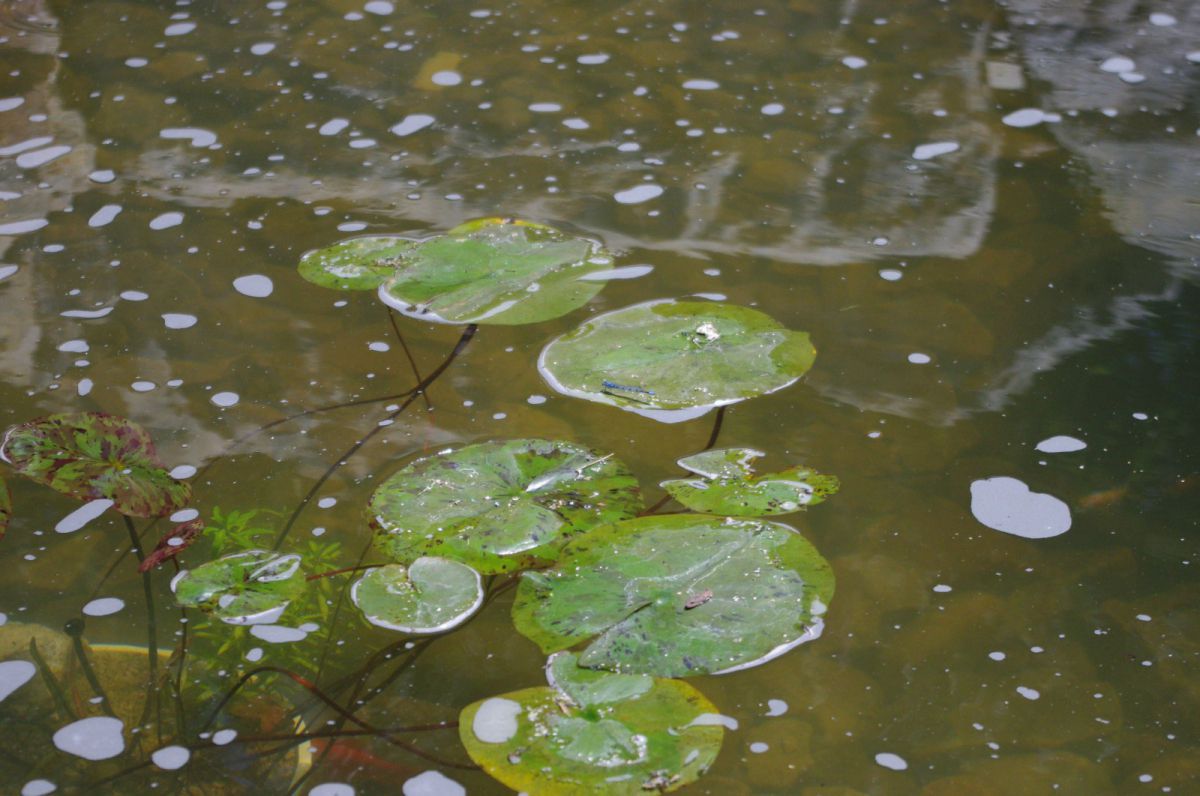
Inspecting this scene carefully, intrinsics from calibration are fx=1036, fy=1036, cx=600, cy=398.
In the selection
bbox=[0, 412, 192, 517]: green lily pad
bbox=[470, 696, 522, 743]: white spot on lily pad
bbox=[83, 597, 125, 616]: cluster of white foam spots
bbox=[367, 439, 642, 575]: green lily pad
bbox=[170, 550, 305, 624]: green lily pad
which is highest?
bbox=[0, 412, 192, 517]: green lily pad

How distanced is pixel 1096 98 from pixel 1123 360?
0.92m

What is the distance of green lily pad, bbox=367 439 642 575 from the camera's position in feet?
4.04

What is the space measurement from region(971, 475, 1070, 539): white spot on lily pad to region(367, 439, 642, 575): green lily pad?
1.49 feet

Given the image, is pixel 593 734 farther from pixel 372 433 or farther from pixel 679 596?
pixel 372 433

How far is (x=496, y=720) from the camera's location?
1060mm

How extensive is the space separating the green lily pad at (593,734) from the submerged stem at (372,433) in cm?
39

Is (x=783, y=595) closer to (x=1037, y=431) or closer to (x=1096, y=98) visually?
(x=1037, y=431)

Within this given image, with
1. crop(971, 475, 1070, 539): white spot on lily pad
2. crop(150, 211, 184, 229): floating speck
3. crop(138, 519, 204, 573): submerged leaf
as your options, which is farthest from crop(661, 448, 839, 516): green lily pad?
crop(150, 211, 184, 229): floating speck

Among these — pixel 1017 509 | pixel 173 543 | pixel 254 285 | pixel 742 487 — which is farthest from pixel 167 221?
pixel 1017 509

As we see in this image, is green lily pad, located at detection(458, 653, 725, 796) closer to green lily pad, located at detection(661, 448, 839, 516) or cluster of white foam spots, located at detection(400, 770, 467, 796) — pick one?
cluster of white foam spots, located at detection(400, 770, 467, 796)

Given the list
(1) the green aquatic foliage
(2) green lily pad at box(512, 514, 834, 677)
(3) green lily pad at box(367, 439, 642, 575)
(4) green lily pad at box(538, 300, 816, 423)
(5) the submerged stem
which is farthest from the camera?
(1) the green aquatic foliage

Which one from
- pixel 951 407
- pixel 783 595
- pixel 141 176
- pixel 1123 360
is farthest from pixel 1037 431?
pixel 141 176

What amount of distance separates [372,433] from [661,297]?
525 millimetres

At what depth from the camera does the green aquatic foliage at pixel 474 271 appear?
165 centimetres
